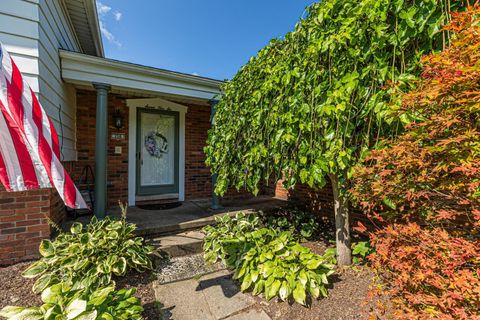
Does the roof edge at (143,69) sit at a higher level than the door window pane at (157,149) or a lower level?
higher

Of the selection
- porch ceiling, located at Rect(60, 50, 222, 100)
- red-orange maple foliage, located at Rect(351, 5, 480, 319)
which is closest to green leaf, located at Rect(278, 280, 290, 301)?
red-orange maple foliage, located at Rect(351, 5, 480, 319)

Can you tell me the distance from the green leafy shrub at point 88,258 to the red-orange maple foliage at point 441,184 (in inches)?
97.6

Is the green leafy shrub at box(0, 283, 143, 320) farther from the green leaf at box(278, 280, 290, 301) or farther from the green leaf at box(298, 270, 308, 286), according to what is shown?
the green leaf at box(298, 270, 308, 286)

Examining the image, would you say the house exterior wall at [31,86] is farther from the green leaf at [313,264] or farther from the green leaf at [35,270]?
the green leaf at [313,264]

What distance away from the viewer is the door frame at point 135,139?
196 inches

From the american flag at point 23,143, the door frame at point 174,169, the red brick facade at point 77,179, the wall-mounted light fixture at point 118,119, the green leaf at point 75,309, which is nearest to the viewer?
the american flag at point 23,143

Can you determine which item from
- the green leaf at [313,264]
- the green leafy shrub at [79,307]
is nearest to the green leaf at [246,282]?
the green leaf at [313,264]

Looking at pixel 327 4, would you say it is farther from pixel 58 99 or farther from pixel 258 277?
pixel 58 99

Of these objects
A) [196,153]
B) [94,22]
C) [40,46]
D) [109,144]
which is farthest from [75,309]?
[94,22]

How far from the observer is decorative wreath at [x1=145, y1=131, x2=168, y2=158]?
523cm

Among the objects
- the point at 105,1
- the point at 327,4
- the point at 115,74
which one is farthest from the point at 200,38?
the point at 327,4

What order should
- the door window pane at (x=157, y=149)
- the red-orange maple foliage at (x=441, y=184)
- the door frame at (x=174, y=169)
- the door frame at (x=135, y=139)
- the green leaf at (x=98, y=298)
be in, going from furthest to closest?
the door window pane at (x=157, y=149) → the door frame at (x=174, y=169) → the door frame at (x=135, y=139) → the green leaf at (x=98, y=298) → the red-orange maple foliage at (x=441, y=184)

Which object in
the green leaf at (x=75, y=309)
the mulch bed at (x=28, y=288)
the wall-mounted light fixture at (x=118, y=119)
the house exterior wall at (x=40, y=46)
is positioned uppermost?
the house exterior wall at (x=40, y=46)

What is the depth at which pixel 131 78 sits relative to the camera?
3947 mm
